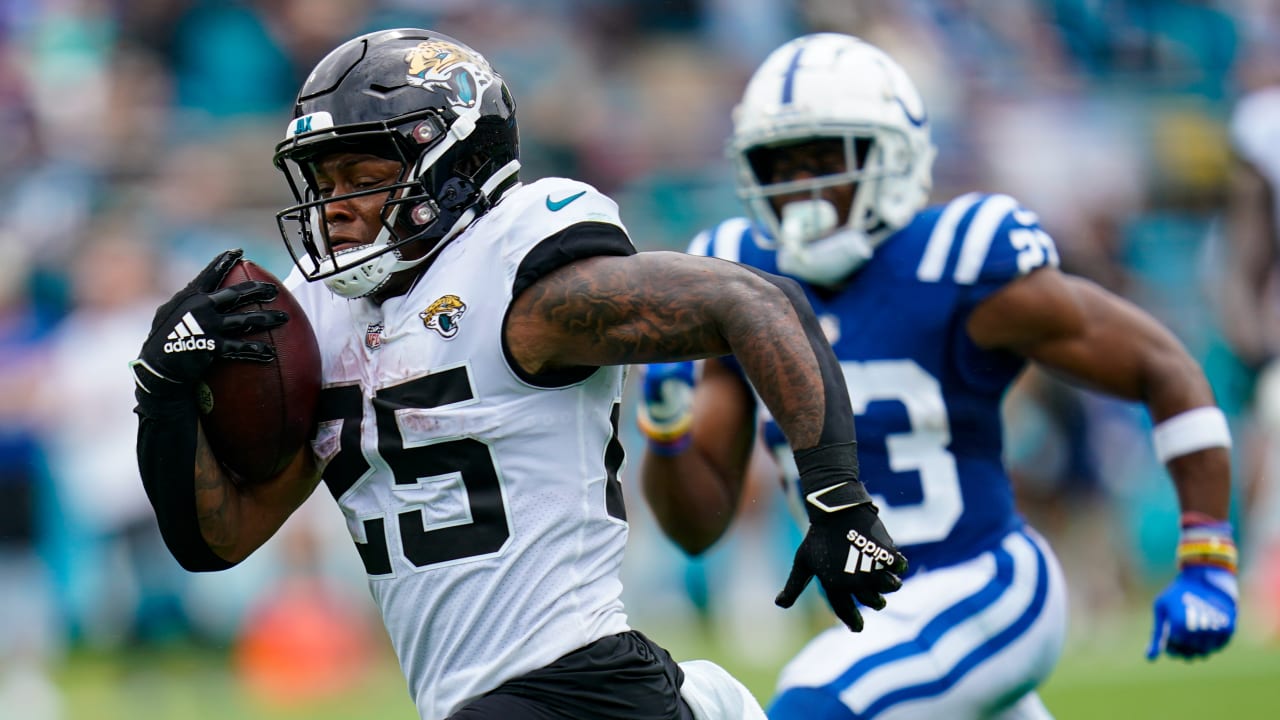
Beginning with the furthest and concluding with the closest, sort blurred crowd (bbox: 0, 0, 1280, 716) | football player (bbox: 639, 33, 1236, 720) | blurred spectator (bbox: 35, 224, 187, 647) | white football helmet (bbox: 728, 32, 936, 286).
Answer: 1. blurred crowd (bbox: 0, 0, 1280, 716)
2. blurred spectator (bbox: 35, 224, 187, 647)
3. white football helmet (bbox: 728, 32, 936, 286)
4. football player (bbox: 639, 33, 1236, 720)

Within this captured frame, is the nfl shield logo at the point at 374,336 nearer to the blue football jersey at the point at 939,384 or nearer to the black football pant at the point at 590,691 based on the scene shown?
the black football pant at the point at 590,691

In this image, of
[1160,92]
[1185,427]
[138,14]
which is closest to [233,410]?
[1185,427]

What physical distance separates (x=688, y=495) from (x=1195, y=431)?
1126mm

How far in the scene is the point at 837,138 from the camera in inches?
160

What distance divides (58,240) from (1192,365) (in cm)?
651

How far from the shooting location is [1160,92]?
39.2 ft

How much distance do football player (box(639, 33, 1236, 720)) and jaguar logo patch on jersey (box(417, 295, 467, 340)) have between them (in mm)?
1158

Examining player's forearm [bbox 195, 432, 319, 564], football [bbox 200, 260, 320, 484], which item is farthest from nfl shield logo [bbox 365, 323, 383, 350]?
player's forearm [bbox 195, 432, 319, 564]

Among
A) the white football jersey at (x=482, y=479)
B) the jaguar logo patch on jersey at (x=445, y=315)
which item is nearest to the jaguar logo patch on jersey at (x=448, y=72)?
the white football jersey at (x=482, y=479)

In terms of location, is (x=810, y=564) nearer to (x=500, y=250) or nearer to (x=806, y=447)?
(x=806, y=447)

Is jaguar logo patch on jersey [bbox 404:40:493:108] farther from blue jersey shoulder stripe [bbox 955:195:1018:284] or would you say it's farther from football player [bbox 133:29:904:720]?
blue jersey shoulder stripe [bbox 955:195:1018:284]

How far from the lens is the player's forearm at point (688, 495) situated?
4172 mm

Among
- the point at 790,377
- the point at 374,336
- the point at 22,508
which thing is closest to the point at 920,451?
the point at 790,377

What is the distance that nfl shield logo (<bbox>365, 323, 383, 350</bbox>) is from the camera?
120 inches
